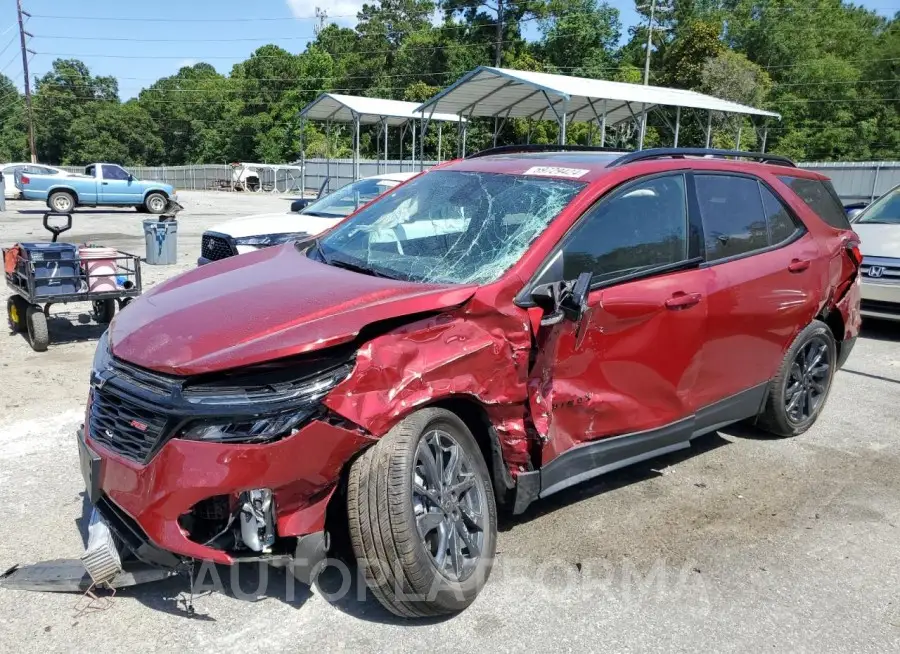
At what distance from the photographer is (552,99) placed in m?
22.4

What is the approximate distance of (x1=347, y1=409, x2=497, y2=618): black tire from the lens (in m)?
2.63

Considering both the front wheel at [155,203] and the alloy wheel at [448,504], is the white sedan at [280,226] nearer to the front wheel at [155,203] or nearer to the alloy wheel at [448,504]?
the alloy wheel at [448,504]

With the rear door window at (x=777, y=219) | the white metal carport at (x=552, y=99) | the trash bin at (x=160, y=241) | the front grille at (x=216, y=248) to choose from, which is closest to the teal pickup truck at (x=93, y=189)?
the white metal carport at (x=552, y=99)

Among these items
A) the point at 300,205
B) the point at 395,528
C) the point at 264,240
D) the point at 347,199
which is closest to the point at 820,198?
the point at 395,528

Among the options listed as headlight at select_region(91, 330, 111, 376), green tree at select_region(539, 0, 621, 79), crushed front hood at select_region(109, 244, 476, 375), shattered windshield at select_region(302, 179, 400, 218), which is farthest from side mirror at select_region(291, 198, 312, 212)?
green tree at select_region(539, 0, 621, 79)

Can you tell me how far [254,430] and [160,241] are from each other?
1036cm

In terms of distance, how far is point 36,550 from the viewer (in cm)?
331

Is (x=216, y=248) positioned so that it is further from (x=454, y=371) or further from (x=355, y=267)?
(x=454, y=371)

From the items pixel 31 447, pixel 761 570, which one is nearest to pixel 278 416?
pixel 761 570

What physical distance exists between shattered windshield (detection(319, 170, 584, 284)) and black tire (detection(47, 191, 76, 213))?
23401 mm

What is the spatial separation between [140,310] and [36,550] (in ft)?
3.95

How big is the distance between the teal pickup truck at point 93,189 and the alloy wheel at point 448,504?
2484 centimetres

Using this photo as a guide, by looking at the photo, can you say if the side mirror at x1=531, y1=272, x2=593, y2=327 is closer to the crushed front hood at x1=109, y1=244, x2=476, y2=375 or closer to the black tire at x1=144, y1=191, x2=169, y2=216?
the crushed front hood at x1=109, y1=244, x2=476, y2=375

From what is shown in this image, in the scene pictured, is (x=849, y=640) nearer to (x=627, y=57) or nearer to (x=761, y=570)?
(x=761, y=570)
